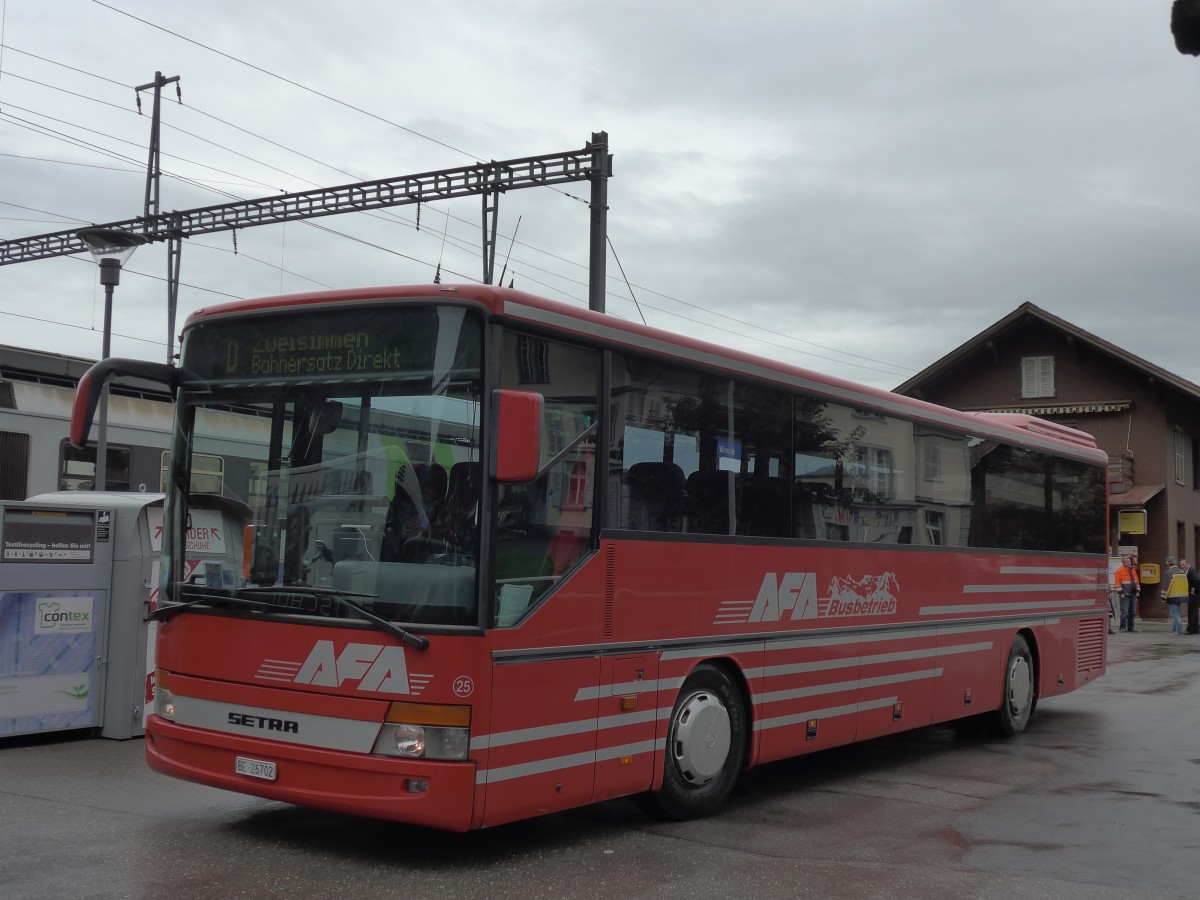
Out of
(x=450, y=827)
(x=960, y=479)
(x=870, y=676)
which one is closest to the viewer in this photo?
(x=450, y=827)

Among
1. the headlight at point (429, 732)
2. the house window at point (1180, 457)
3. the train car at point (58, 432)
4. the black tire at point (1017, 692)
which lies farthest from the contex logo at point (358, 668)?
the house window at point (1180, 457)

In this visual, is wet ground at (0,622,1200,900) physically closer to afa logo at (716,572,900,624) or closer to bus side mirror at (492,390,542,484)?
afa logo at (716,572,900,624)

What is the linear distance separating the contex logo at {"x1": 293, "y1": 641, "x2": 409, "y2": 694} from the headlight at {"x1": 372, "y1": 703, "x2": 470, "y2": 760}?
0.40 ft

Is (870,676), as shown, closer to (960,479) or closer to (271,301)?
(960,479)

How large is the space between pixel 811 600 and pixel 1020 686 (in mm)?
4630

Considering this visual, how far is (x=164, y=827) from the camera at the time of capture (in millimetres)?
7406

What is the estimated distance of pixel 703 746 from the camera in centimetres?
804

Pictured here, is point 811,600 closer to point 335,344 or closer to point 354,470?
point 354,470

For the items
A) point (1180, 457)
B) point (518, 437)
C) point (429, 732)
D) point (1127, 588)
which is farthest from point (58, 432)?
point (1180, 457)

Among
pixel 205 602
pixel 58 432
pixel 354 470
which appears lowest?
pixel 205 602

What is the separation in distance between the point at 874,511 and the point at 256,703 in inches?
207

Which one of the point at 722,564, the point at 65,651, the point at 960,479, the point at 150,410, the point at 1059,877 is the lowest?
the point at 1059,877

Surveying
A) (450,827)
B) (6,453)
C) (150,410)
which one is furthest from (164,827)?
(150,410)

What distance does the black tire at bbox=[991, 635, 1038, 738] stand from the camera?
1256 cm
